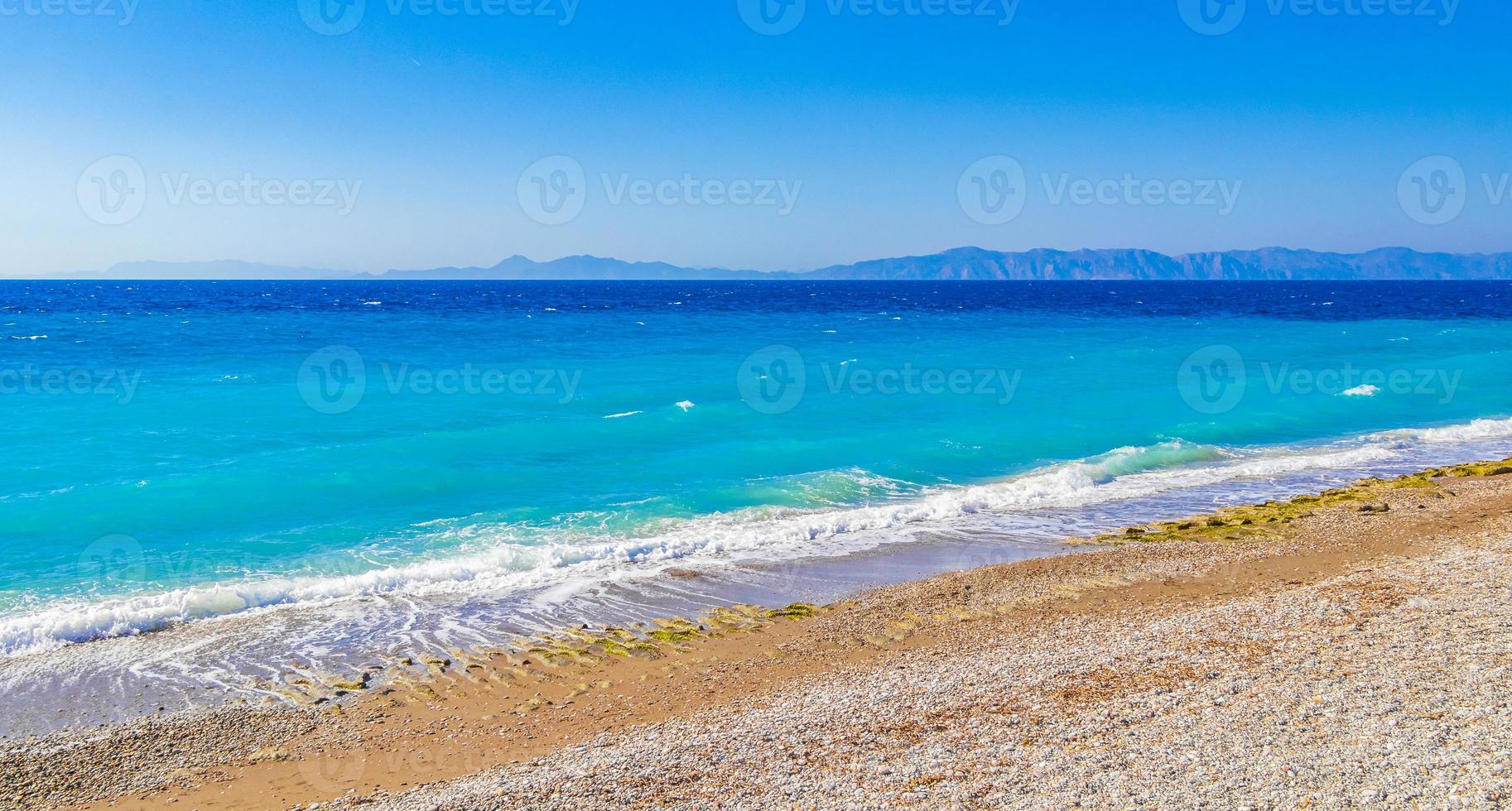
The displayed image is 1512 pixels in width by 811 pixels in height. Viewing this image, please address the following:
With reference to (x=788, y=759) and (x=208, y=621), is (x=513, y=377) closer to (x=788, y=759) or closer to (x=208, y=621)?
(x=208, y=621)

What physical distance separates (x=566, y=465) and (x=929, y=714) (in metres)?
16.1

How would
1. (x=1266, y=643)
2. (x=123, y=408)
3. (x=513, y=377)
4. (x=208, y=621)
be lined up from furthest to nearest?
(x=513, y=377) < (x=123, y=408) < (x=208, y=621) < (x=1266, y=643)

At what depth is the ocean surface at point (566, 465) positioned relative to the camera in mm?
13727

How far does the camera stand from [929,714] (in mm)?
8750

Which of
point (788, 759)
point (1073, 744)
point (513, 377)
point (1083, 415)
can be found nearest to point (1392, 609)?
point (1073, 744)

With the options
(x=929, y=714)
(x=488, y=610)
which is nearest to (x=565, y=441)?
(x=488, y=610)

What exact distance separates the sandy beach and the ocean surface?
1783mm

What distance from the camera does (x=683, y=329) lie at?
209 feet

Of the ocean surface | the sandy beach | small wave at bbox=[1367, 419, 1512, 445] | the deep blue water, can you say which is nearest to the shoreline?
the ocean surface

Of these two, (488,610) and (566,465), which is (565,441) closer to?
(566,465)

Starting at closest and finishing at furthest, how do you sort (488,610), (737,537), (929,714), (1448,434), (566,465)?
1. (929,714)
2. (488,610)
3. (737,537)
4. (566,465)
5. (1448,434)

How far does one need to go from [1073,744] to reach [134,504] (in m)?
20.1

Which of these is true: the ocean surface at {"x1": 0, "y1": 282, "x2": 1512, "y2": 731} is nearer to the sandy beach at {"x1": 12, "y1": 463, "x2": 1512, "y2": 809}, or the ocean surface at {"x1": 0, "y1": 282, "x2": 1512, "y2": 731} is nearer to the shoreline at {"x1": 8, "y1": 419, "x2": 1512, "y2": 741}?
the shoreline at {"x1": 8, "y1": 419, "x2": 1512, "y2": 741}

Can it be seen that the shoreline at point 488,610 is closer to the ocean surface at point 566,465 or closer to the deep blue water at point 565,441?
the ocean surface at point 566,465
